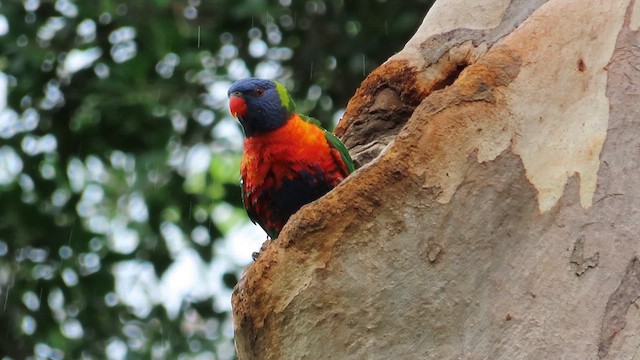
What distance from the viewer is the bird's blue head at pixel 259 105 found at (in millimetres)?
3476

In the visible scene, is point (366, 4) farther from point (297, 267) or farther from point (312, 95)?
point (297, 267)

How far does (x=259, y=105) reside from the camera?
3.61m

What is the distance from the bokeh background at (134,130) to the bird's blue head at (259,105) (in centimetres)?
94

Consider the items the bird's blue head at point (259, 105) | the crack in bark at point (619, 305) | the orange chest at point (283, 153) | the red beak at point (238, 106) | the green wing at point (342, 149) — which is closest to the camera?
the crack in bark at point (619, 305)

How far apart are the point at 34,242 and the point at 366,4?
2.06 metres

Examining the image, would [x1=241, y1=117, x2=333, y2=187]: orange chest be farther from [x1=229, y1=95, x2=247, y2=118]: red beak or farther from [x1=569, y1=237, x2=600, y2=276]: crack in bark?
[x1=569, y1=237, x2=600, y2=276]: crack in bark

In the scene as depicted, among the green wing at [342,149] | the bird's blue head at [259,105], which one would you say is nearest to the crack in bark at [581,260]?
the green wing at [342,149]

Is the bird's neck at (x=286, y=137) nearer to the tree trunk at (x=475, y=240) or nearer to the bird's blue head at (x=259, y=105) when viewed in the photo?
the bird's blue head at (x=259, y=105)

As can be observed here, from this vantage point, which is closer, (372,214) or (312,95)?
(372,214)

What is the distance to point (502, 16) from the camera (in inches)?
119

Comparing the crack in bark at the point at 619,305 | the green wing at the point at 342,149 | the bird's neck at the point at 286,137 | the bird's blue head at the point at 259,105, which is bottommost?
the crack in bark at the point at 619,305

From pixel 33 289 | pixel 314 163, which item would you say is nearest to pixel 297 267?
pixel 314 163

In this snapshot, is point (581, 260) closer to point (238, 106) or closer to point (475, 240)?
point (475, 240)

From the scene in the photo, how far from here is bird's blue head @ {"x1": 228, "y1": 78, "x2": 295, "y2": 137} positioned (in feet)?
11.4
